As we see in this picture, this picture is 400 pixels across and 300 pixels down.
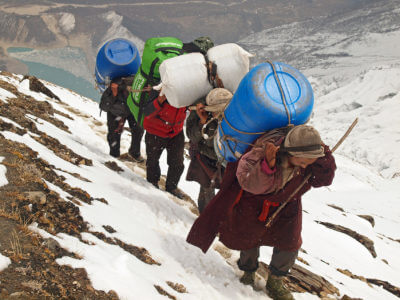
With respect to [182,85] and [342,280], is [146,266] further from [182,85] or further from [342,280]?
[342,280]

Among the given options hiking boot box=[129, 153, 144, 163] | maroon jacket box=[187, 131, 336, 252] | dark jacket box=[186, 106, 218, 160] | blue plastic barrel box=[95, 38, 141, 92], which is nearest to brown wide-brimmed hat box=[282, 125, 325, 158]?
maroon jacket box=[187, 131, 336, 252]

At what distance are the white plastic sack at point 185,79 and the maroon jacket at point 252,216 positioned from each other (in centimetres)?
114

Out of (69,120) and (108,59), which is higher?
(108,59)

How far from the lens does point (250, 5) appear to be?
16462 centimetres

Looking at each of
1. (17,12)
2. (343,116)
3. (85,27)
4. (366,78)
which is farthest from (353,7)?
(17,12)

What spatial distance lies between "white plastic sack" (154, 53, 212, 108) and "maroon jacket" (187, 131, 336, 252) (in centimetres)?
114

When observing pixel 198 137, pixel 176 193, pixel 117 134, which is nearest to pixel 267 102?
pixel 198 137

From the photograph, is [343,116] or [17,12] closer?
[343,116]

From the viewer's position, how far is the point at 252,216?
3.08 meters

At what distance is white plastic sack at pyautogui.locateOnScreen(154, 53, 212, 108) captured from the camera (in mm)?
3814

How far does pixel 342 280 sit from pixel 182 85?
405cm

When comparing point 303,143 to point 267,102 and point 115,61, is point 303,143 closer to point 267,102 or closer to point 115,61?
point 267,102

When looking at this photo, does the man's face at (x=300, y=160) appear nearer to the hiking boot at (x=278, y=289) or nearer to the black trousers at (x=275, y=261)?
the black trousers at (x=275, y=261)

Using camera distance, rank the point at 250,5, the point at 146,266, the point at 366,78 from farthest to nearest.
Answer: the point at 250,5 < the point at 366,78 < the point at 146,266
